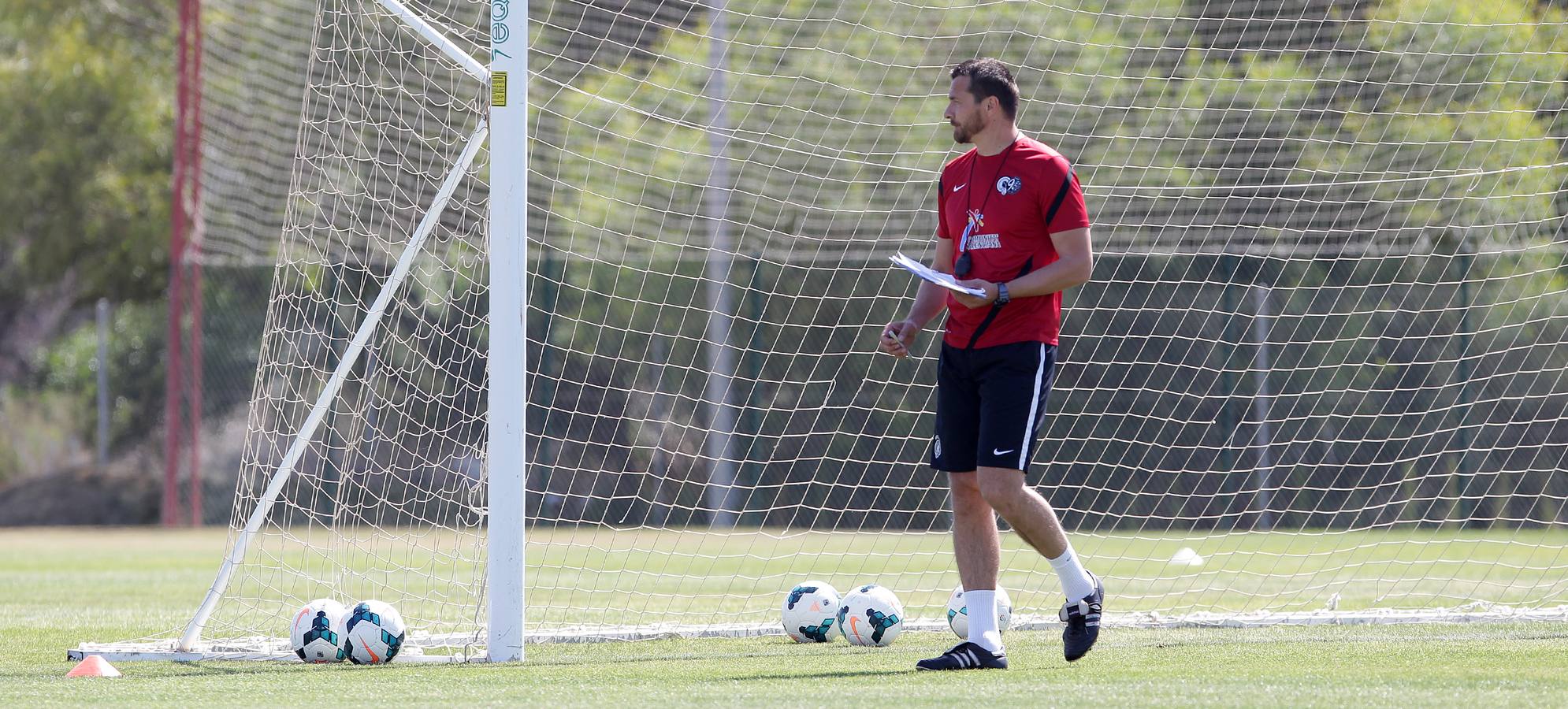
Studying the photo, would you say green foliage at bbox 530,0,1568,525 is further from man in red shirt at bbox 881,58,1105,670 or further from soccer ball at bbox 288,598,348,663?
soccer ball at bbox 288,598,348,663

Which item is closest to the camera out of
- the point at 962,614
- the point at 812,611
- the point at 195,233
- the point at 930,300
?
the point at 930,300

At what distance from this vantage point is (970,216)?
5.26 metres

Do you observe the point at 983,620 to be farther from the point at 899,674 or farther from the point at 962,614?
the point at 962,614

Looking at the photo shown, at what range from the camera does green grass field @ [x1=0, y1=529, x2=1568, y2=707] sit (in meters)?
4.39

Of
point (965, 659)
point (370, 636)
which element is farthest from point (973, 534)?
point (370, 636)

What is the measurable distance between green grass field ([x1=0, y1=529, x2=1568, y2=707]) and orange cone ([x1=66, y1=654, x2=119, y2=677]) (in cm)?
7

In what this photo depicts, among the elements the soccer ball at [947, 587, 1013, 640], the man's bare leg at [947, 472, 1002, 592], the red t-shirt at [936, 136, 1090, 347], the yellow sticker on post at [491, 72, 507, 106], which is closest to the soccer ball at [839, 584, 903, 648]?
the soccer ball at [947, 587, 1013, 640]

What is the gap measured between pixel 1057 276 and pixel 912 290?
366 inches

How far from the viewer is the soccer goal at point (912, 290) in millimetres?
10711

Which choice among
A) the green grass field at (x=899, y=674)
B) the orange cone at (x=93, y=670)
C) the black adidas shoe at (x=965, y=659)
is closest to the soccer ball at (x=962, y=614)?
the green grass field at (x=899, y=674)

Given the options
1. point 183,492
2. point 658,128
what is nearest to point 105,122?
point 183,492

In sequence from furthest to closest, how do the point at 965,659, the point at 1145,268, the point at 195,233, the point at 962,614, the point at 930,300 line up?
1. the point at 195,233
2. the point at 1145,268
3. the point at 962,614
4. the point at 930,300
5. the point at 965,659

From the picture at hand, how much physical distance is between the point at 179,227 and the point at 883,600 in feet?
42.5

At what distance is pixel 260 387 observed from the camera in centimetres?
655
